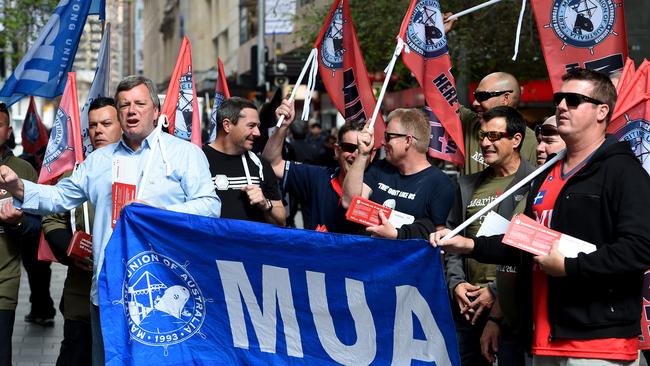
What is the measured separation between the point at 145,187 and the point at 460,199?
5.40 feet

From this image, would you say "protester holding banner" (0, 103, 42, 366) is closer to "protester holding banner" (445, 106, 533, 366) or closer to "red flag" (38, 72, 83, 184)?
"red flag" (38, 72, 83, 184)

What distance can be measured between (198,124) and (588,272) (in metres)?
4.28

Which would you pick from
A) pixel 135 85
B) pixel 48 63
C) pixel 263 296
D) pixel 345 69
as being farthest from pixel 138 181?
pixel 48 63

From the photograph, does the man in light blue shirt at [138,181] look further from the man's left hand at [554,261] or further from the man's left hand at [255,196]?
the man's left hand at [554,261]

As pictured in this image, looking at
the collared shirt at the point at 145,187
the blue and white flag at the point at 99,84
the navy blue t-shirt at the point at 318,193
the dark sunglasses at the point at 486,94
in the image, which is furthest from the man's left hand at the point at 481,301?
the blue and white flag at the point at 99,84

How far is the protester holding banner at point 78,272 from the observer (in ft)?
22.4

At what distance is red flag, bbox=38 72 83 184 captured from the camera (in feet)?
25.7

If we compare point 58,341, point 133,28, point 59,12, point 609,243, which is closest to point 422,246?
point 609,243

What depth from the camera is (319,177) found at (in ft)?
24.4

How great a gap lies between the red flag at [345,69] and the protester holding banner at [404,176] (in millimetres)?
1181

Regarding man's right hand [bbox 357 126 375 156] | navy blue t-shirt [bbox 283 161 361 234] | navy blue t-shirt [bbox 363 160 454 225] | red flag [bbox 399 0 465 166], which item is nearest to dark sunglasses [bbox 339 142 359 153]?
navy blue t-shirt [bbox 283 161 361 234]

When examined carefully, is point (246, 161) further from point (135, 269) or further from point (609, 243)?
point (609, 243)

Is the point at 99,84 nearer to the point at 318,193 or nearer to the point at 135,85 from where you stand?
the point at 318,193

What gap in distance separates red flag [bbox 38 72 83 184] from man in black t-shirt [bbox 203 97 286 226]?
3.24 ft
